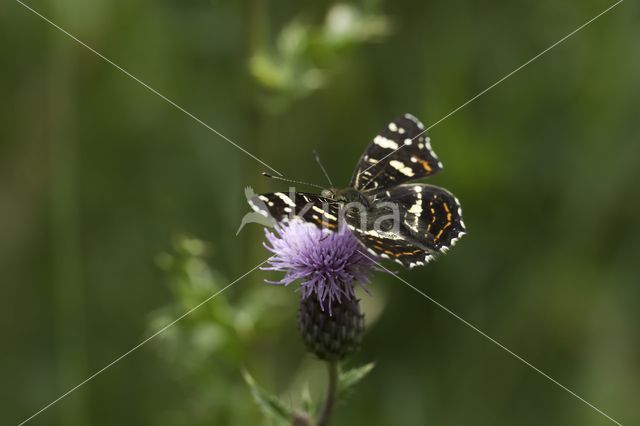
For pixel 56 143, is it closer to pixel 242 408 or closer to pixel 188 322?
pixel 188 322

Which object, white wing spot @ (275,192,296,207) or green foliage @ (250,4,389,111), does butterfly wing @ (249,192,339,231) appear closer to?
white wing spot @ (275,192,296,207)

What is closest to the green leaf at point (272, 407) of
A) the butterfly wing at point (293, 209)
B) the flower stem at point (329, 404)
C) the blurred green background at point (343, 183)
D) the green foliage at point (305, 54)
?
the flower stem at point (329, 404)

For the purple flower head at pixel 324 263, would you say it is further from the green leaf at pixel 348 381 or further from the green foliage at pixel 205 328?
A: the green foliage at pixel 205 328

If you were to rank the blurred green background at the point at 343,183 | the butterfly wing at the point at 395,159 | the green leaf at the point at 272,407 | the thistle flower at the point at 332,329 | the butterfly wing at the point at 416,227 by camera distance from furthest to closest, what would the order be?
the blurred green background at the point at 343,183, the butterfly wing at the point at 395,159, the thistle flower at the point at 332,329, the butterfly wing at the point at 416,227, the green leaf at the point at 272,407

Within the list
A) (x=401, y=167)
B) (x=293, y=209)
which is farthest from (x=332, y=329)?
(x=401, y=167)

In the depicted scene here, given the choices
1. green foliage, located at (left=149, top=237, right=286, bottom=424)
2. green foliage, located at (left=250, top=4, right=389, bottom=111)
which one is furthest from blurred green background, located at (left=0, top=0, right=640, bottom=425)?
green foliage, located at (left=250, top=4, right=389, bottom=111)

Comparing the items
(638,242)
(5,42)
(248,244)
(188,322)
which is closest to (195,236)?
(248,244)
